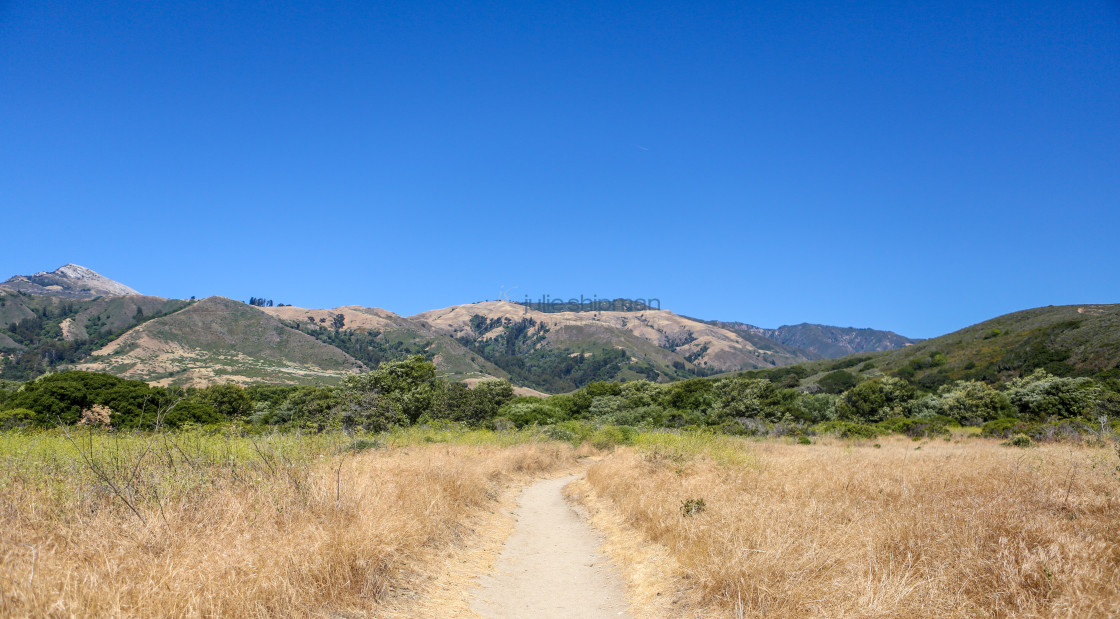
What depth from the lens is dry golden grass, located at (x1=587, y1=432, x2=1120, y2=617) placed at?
5.24 meters

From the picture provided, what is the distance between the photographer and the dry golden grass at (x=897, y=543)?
17.2 ft

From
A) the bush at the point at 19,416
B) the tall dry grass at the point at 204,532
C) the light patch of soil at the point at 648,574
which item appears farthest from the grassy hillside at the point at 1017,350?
the bush at the point at 19,416

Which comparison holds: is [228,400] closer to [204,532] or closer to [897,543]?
[204,532]

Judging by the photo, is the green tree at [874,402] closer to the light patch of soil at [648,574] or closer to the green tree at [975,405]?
the green tree at [975,405]

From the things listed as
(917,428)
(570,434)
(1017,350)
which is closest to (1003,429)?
(917,428)

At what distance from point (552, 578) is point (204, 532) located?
16.6 ft

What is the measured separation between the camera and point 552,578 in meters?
9.02

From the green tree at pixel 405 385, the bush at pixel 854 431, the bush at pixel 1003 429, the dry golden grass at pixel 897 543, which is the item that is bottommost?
the bush at pixel 854 431

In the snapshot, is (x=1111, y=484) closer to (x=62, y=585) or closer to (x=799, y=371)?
(x=62, y=585)

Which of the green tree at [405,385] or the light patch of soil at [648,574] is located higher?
the green tree at [405,385]

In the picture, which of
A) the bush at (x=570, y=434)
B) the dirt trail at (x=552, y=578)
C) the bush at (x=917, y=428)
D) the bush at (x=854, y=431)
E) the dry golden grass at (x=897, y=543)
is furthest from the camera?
the bush at (x=570, y=434)

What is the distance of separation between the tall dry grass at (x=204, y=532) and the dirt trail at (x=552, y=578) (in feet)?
3.74

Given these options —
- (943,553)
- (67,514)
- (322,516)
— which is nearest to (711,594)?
(943,553)

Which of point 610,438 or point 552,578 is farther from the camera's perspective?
point 610,438
